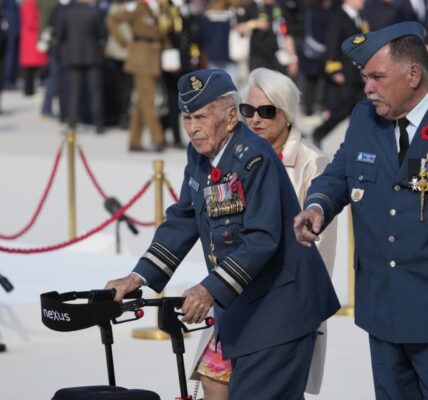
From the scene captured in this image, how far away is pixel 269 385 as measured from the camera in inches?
209

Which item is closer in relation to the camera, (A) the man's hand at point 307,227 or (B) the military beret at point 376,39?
(A) the man's hand at point 307,227

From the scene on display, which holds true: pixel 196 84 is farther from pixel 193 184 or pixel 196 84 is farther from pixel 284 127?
pixel 284 127

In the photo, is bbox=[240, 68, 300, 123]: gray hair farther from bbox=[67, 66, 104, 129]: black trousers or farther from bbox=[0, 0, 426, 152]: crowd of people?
bbox=[67, 66, 104, 129]: black trousers

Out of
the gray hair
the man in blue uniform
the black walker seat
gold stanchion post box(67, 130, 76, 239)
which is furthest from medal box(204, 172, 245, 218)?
gold stanchion post box(67, 130, 76, 239)

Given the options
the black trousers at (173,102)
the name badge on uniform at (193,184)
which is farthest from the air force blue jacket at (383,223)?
the black trousers at (173,102)

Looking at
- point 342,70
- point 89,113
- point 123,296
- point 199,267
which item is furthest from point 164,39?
point 123,296

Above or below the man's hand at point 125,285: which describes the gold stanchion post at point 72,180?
below

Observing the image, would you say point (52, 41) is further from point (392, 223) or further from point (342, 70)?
point (392, 223)

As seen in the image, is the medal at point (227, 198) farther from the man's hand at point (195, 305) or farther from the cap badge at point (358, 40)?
the cap badge at point (358, 40)

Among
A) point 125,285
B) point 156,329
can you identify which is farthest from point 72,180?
point 125,285

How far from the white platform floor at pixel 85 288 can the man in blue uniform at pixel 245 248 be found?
2.51 meters

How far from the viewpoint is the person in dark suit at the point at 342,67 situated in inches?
651

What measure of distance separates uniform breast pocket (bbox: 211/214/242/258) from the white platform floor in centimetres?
259

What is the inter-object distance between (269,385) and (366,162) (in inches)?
33.0
